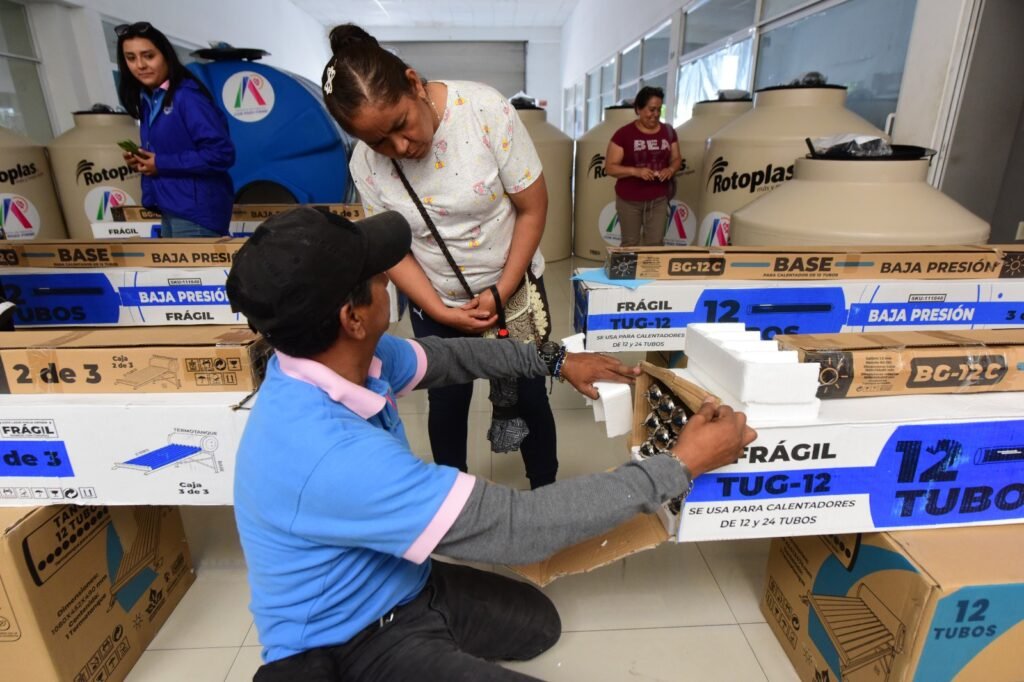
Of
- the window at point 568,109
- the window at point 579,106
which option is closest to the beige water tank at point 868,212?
the window at point 579,106

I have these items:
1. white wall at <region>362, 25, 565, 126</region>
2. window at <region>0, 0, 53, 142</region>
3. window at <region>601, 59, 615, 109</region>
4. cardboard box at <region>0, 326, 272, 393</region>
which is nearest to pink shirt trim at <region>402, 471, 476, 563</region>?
cardboard box at <region>0, 326, 272, 393</region>

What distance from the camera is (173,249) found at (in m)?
1.94

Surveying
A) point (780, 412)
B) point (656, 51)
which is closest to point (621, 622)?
point (780, 412)

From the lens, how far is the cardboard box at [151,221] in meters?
2.65

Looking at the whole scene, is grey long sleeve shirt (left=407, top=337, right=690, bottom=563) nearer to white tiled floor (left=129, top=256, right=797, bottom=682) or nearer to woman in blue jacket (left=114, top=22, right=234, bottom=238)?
white tiled floor (left=129, top=256, right=797, bottom=682)

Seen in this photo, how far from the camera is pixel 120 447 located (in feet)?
3.50

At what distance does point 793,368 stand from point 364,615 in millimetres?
776

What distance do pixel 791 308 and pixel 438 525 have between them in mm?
1327

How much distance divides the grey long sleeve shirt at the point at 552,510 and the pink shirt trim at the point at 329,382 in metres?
0.21

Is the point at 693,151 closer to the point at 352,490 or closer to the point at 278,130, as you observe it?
the point at 278,130

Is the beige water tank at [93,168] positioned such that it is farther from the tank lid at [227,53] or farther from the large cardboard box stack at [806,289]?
the large cardboard box stack at [806,289]

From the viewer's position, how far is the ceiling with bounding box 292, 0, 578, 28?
9.98 m

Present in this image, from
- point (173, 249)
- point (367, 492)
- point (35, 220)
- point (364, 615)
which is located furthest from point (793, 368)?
point (35, 220)

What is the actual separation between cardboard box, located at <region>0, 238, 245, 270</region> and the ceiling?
925 centimetres
